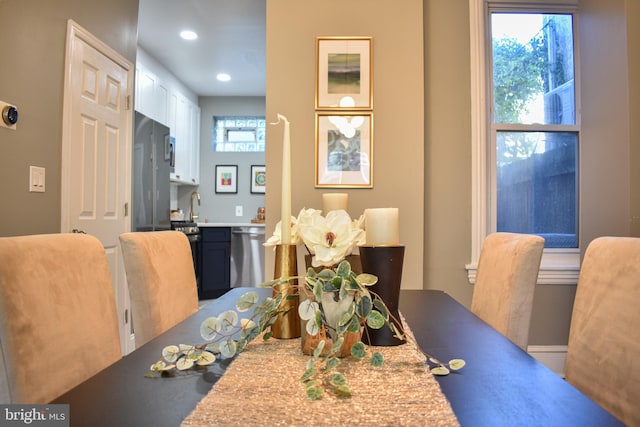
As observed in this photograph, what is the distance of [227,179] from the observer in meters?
5.65

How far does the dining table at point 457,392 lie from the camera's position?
0.54 metres

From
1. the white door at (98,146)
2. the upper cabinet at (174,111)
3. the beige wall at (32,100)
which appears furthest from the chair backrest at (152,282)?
the upper cabinet at (174,111)

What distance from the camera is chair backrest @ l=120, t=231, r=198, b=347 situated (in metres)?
A: 1.23

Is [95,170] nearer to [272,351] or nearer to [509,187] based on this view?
[272,351]

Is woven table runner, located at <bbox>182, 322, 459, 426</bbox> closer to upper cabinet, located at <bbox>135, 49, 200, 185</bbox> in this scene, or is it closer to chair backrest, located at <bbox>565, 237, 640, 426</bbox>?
chair backrest, located at <bbox>565, 237, 640, 426</bbox>

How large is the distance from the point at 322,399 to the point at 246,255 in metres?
4.47

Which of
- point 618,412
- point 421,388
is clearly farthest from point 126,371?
point 618,412

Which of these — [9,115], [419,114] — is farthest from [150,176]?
[419,114]

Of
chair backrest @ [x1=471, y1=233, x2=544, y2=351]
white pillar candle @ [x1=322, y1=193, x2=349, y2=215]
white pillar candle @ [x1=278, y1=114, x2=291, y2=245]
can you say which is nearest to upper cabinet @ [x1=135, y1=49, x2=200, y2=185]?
white pillar candle @ [x1=322, y1=193, x2=349, y2=215]

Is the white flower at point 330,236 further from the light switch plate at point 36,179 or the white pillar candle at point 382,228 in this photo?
the light switch plate at point 36,179

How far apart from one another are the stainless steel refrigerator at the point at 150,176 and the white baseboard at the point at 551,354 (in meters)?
2.87

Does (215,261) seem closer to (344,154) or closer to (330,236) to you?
(344,154)

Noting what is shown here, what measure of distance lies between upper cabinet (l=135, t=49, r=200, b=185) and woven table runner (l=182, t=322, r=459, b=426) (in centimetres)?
380

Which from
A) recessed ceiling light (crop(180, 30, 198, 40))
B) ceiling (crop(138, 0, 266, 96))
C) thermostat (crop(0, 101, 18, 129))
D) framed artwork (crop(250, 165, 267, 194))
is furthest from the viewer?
framed artwork (crop(250, 165, 267, 194))
